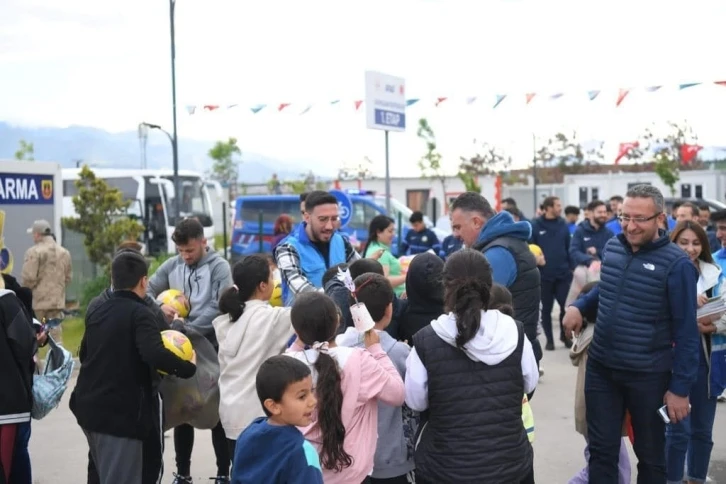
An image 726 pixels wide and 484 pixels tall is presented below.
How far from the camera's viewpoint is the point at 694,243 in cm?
559

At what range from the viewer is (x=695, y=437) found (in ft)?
17.7

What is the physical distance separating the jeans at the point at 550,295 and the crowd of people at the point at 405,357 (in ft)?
14.5

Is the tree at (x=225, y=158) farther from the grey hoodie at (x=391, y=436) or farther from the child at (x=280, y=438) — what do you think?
the child at (x=280, y=438)

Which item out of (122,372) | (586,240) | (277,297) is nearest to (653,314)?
(277,297)

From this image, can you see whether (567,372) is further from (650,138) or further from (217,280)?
(650,138)

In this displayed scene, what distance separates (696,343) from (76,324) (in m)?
10.6

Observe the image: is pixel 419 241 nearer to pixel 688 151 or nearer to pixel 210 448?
pixel 210 448

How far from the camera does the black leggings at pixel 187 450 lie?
18.5 ft

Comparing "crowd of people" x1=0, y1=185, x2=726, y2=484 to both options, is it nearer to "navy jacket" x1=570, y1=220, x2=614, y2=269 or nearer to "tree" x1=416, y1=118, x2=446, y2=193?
"navy jacket" x1=570, y1=220, x2=614, y2=269

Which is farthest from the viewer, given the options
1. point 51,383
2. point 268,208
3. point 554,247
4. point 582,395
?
point 268,208

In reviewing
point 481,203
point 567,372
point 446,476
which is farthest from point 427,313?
point 567,372

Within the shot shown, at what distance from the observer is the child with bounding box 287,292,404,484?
3.48m

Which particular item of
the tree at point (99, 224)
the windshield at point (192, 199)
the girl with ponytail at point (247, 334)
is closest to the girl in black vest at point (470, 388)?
the girl with ponytail at point (247, 334)

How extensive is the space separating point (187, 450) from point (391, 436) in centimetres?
221
